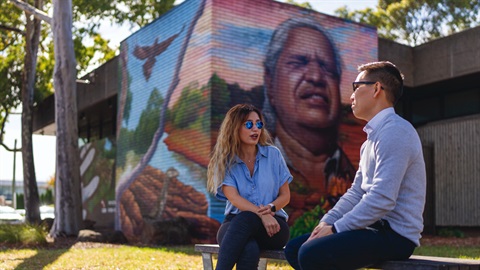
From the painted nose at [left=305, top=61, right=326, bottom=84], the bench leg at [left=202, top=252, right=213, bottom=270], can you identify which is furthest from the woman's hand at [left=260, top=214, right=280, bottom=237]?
the painted nose at [left=305, top=61, right=326, bottom=84]

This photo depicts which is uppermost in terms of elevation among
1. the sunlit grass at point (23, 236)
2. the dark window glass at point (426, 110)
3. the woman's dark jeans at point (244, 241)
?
the dark window glass at point (426, 110)

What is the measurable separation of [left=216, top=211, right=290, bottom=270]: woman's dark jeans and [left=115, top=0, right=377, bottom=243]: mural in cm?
1021

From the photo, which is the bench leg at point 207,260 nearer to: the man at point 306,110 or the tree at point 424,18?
the man at point 306,110

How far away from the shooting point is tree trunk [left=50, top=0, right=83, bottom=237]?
17.0 meters

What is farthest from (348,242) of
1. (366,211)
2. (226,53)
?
(226,53)

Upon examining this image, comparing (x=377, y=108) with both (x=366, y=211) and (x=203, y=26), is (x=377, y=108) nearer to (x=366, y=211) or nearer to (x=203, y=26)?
(x=366, y=211)

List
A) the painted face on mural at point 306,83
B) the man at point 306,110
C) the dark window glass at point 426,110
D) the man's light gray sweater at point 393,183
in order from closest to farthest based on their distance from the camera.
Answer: the man's light gray sweater at point 393,183 → the man at point 306,110 → the painted face on mural at point 306,83 → the dark window glass at point 426,110

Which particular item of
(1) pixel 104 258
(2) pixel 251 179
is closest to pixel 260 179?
(2) pixel 251 179

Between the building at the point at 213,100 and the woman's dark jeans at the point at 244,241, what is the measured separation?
10.2 meters

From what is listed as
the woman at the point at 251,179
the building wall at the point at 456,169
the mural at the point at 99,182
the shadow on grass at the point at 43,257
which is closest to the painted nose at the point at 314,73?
the building wall at the point at 456,169

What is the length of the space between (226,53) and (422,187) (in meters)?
12.2

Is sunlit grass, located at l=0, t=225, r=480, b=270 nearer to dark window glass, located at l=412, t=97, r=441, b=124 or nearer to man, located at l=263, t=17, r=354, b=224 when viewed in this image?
man, located at l=263, t=17, r=354, b=224

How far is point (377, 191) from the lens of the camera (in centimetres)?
354

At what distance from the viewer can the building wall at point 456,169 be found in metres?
19.0
